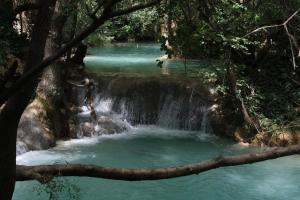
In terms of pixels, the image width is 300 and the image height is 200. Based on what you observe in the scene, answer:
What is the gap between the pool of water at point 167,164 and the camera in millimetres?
7797

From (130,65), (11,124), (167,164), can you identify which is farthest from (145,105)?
(11,124)

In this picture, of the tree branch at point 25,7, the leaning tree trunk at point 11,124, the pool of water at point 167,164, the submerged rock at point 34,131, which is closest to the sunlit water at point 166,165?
the pool of water at point 167,164

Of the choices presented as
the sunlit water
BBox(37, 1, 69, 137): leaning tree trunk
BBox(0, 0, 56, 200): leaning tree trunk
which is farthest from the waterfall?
BBox(0, 0, 56, 200): leaning tree trunk

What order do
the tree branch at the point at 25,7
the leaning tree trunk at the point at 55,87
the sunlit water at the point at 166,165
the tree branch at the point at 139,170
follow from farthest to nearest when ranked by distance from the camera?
the leaning tree trunk at the point at 55,87 → the sunlit water at the point at 166,165 → the tree branch at the point at 25,7 → the tree branch at the point at 139,170

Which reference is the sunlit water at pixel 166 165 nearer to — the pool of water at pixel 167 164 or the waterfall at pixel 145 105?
the pool of water at pixel 167 164

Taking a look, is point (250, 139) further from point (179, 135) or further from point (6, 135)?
point (6, 135)

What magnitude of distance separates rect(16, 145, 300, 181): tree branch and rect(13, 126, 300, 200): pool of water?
15.7ft

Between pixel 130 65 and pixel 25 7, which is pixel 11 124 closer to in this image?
pixel 25 7

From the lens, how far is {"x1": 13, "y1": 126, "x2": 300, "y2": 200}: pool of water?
7.80 meters

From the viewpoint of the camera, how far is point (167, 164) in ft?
30.6

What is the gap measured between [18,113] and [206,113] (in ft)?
33.4

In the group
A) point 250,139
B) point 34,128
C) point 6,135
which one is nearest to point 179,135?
point 250,139

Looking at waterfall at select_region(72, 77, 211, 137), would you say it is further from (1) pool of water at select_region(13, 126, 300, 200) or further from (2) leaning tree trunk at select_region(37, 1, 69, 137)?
(2) leaning tree trunk at select_region(37, 1, 69, 137)

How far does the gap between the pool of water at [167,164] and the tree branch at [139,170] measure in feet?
15.7
